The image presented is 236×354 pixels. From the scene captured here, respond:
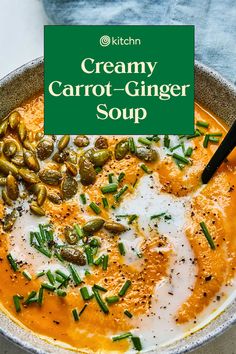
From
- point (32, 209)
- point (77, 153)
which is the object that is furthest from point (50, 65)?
point (32, 209)

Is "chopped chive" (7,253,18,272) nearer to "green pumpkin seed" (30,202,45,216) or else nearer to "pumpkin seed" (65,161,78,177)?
"green pumpkin seed" (30,202,45,216)

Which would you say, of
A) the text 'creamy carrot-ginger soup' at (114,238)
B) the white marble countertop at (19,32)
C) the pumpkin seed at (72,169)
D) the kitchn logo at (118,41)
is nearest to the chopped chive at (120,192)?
the text 'creamy carrot-ginger soup' at (114,238)

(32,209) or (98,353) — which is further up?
(32,209)

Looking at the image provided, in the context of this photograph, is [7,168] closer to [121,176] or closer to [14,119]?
[14,119]

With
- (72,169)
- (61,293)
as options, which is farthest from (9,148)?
(61,293)

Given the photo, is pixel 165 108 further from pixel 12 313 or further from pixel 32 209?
pixel 12 313

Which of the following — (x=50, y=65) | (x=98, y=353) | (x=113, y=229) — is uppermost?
(x=50, y=65)

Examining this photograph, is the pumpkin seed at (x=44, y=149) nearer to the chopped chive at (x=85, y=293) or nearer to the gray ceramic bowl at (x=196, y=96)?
the gray ceramic bowl at (x=196, y=96)
